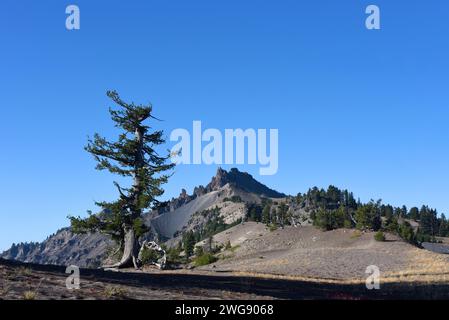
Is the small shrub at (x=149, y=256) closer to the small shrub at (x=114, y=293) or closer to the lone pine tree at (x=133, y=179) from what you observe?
the lone pine tree at (x=133, y=179)

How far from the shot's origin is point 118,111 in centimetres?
3984

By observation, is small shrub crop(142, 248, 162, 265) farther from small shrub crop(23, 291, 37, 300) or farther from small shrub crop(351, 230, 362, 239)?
small shrub crop(351, 230, 362, 239)

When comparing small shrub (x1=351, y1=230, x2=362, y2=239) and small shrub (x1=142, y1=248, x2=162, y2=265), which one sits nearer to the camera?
small shrub (x1=142, y1=248, x2=162, y2=265)

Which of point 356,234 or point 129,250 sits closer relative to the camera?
point 129,250

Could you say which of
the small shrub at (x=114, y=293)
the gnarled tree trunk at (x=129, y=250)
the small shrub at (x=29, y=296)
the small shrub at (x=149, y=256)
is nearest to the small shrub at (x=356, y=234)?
the small shrub at (x=149, y=256)

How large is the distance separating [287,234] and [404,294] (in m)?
75.3

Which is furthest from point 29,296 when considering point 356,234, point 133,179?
point 356,234

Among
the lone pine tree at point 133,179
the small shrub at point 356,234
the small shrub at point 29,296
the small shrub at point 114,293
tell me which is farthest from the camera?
the small shrub at point 356,234

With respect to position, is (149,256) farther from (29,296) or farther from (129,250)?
(29,296)

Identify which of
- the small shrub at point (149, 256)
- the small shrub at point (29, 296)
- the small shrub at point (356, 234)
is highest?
the small shrub at point (29, 296)

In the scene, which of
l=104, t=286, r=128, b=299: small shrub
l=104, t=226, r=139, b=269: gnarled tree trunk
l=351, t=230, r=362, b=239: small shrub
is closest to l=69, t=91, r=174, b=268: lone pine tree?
l=104, t=226, r=139, b=269: gnarled tree trunk
